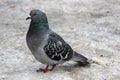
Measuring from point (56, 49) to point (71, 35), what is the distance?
2.04 m

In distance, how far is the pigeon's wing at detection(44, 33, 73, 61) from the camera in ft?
19.1

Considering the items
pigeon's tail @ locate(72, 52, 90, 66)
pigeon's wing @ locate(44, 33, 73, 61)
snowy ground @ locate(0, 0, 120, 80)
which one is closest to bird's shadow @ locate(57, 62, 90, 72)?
snowy ground @ locate(0, 0, 120, 80)

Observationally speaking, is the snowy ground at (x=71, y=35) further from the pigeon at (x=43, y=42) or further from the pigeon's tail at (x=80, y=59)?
the pigeon at (x=43, y=42)

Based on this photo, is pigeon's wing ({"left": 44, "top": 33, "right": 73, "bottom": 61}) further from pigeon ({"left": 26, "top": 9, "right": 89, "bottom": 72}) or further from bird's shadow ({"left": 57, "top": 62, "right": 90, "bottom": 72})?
bird's shadow ({"left": 57, "top": 62, "right": 90, "bottom": 72})

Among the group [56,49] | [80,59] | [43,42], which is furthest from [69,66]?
[43,42]

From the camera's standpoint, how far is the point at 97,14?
942 centimetres

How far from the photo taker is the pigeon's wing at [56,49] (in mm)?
5820

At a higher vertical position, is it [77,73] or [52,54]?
[52,54]

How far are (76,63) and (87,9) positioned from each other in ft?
11.3

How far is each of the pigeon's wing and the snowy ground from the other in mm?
295

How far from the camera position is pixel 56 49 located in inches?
235

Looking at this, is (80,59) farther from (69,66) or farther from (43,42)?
(43,42)

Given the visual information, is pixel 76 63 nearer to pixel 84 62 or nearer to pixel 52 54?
pixel 84 62

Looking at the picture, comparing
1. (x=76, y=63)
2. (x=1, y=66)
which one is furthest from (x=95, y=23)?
(x=1, y=66)
